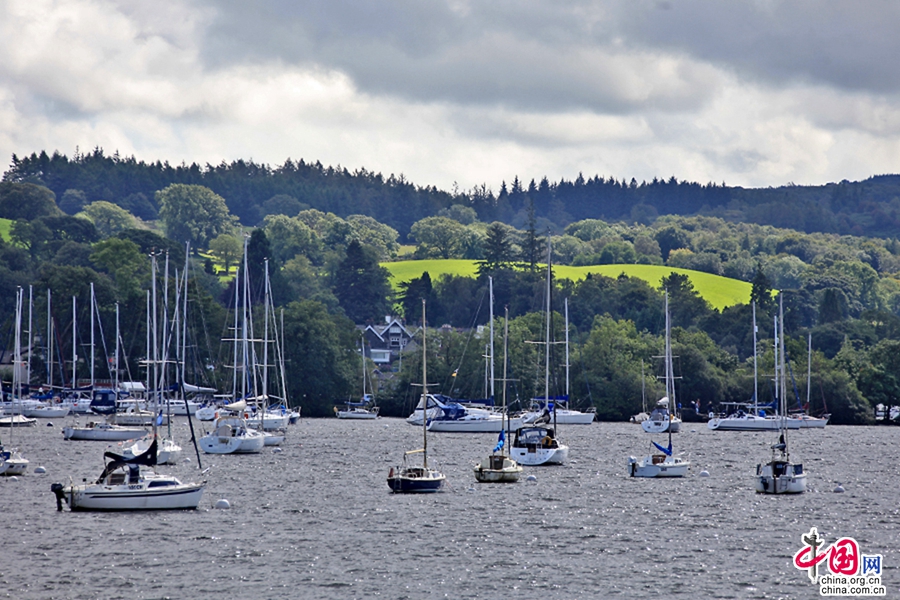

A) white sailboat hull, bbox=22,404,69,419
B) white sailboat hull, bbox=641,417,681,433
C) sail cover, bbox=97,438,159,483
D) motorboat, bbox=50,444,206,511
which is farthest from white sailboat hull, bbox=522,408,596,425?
sail cover, bbox=97,438,159,483

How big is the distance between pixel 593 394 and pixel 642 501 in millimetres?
88062

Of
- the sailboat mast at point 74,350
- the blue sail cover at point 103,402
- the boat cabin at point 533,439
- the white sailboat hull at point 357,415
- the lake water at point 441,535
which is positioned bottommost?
the lake water at point 441,535

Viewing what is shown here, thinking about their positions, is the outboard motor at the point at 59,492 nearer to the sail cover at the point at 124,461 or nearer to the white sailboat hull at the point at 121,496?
the white sailboat hull at the point at 121,496

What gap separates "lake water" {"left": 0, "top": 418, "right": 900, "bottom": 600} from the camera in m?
43.2

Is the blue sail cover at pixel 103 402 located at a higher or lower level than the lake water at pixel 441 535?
higher

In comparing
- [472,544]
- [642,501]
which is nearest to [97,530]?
[472,544]

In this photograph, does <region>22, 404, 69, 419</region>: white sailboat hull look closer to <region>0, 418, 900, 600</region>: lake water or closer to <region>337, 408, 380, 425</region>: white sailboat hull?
<region>337, 408, 380, 425</region>: white sailboat hull

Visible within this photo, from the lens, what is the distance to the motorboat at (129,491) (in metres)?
56.2

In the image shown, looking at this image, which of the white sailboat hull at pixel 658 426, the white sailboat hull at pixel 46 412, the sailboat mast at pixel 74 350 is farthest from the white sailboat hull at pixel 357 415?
the white sailboat hull at pixel 658 426

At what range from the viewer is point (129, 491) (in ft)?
185

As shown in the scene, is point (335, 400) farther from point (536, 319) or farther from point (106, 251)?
point (106, 251)

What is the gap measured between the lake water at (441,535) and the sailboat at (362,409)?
2511 inches

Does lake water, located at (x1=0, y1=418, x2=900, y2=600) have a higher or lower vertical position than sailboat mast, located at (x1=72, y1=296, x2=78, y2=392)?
lower

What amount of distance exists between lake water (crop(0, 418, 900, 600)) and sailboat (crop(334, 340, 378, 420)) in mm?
63773
